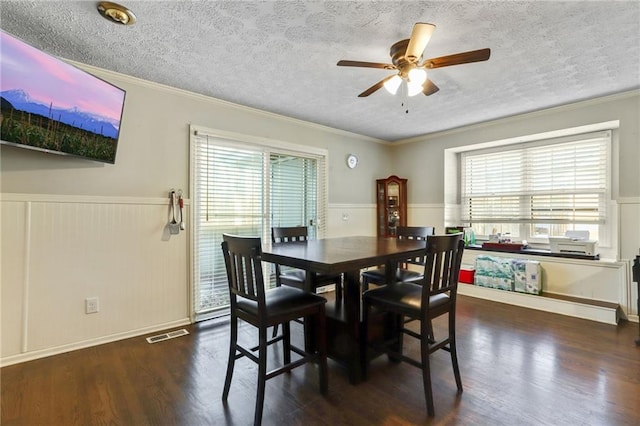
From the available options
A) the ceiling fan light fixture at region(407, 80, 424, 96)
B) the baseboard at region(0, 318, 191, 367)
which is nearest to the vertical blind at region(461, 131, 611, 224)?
the ceiling fan light fixture at region(407, 80, 424, 96)

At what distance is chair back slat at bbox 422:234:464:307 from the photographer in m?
1.79

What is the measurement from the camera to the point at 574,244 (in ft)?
11.7

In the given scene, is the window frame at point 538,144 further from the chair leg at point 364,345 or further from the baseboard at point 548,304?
the chair leg at point 364,345

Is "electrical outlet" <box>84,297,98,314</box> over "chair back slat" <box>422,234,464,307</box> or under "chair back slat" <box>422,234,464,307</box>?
under

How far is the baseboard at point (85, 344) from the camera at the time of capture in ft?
7.57

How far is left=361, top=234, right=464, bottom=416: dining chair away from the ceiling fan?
1.05m

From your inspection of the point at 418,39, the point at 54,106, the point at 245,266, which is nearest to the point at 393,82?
the point at 418,39

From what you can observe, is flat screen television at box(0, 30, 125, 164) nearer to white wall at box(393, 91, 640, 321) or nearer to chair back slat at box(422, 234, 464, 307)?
chair back slat at box(422, 234, 464, 307)

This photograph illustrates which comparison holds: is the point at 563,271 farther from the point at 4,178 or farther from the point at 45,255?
the point at 4,178

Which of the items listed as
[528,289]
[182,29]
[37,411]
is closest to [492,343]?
[528,289]

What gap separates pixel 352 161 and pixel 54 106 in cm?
346

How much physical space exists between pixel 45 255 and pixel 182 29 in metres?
1.97

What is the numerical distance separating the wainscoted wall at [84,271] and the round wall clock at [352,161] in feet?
8.33

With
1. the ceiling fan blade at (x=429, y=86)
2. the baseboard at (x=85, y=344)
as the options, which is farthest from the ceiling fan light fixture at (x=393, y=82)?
the baseboard at (x=85, y=344)
